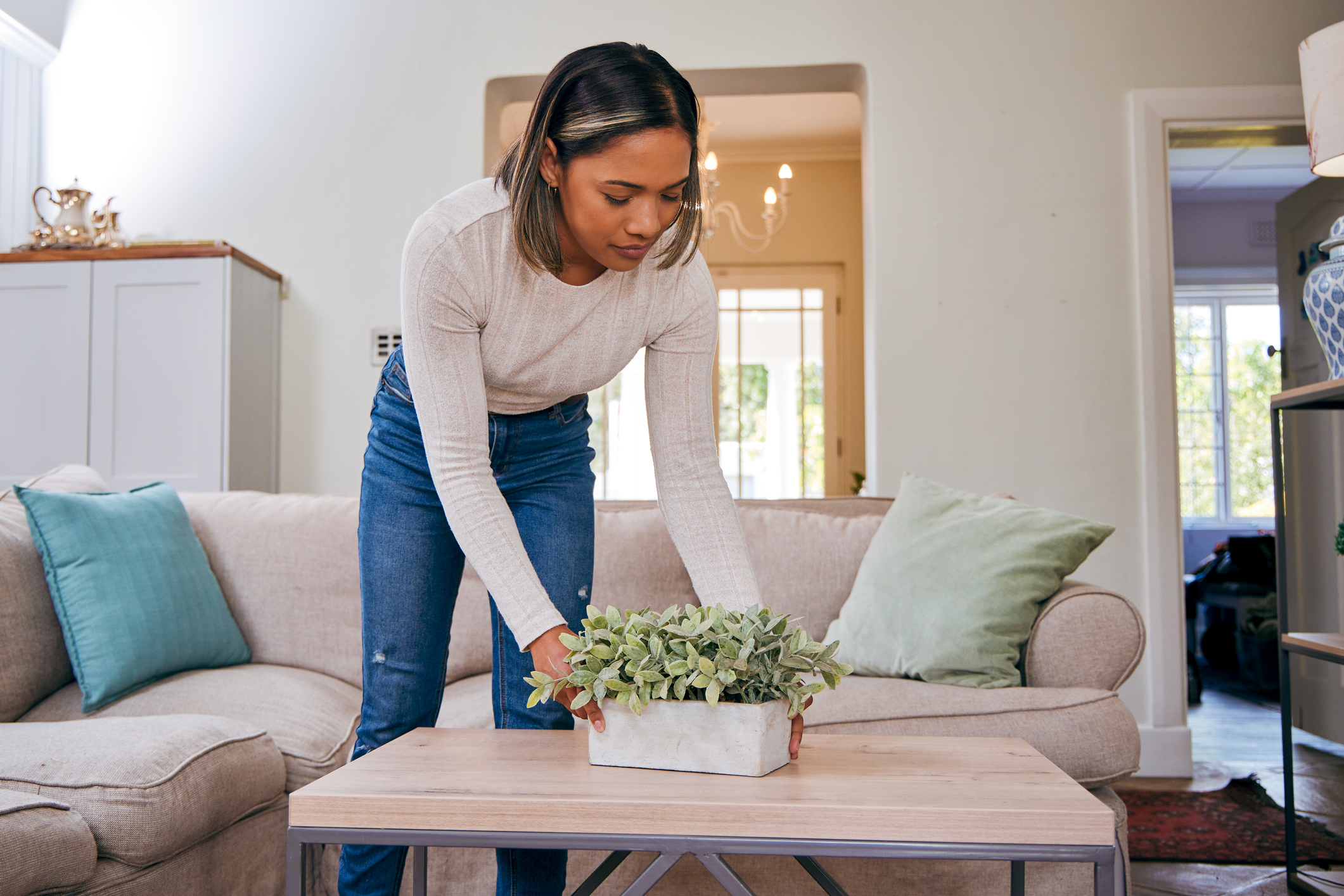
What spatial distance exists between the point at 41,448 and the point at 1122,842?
3431 mm

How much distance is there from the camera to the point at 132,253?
10.5 feet

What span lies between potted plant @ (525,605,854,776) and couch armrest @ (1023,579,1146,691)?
975 mm

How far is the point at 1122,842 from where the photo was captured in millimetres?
1426

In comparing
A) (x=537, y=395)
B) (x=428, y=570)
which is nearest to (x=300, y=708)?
(x=428, y=570)

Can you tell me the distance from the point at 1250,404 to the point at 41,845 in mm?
6917

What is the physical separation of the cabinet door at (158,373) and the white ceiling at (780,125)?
5.91 feet

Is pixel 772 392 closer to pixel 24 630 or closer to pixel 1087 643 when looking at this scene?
pixel 1087 643

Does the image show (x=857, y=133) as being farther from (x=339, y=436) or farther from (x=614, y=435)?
(x=339, y=436)

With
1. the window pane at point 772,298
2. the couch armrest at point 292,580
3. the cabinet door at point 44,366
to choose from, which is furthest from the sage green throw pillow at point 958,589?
the window pane at point 772,298

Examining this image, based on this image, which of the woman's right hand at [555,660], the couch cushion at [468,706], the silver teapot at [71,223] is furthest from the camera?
the silver teapot at [71,223]

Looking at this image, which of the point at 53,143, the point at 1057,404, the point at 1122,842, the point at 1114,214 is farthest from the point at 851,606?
the point at 53,143

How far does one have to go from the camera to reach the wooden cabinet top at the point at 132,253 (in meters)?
3.17

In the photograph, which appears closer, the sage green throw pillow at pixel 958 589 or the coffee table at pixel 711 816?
the coffee table at pixel 711 816

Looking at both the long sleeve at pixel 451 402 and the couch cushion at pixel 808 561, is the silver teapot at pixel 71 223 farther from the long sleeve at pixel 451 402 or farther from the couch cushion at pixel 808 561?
the long sleeve at pixel 451 402
